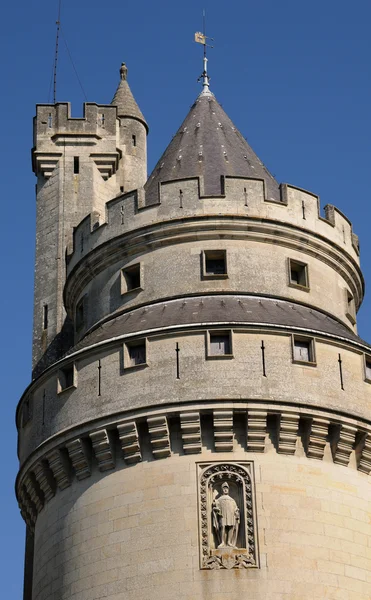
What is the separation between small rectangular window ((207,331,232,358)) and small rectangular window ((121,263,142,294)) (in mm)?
4012

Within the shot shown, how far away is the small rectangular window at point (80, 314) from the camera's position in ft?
111

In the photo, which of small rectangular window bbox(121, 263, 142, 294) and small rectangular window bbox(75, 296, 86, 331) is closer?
small rectangular window bbox(121, 263, 142, 294)

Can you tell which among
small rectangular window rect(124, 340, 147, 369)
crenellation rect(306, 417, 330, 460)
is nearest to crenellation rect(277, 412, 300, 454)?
crenellation rect(306, 417, 330, 460)

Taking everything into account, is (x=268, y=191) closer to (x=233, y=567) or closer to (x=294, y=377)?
(x=294, y=377)

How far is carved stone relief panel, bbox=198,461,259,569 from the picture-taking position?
87.2ft

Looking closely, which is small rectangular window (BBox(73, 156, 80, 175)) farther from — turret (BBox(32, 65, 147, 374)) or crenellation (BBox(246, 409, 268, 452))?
crenellation (BBox(246, 409, 268, 452))

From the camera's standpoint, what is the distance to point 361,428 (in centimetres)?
2864

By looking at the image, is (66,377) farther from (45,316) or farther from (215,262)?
(45,316)

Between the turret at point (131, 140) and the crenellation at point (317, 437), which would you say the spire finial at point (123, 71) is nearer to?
the turret at point (131, 140)

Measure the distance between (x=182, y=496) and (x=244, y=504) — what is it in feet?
4.24

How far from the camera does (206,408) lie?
2773 cm

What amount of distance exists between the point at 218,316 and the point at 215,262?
2.62m

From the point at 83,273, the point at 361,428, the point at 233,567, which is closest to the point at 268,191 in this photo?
the point at 83,273

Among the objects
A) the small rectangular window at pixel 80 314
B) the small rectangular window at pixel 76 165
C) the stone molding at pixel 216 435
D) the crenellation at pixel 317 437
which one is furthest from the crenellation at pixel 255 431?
the small rectangular window at pixel 76 165
